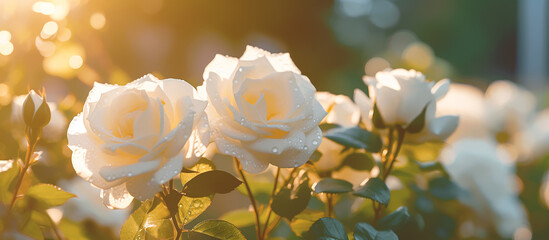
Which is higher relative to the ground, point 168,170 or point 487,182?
point 168,170

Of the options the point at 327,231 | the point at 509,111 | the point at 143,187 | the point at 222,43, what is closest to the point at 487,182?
the point at 509,111

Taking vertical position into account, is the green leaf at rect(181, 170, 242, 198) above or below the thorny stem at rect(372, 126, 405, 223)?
above

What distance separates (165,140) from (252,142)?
0.05 m

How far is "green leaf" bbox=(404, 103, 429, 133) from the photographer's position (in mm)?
334

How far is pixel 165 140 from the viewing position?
0.22m

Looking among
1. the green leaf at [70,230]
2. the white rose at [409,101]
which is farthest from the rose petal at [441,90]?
the green leaf at [70,230]

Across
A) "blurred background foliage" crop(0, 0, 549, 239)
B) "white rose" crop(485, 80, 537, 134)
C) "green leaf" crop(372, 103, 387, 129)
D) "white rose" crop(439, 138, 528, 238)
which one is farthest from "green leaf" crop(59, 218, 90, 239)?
"white rose" crop(485, 80, 537, 134)

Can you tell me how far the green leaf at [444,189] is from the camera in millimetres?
430

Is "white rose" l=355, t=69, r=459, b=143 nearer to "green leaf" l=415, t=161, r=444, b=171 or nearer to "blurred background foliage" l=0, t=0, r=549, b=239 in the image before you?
"green leaf" l=415, t=161, r=444, b=171

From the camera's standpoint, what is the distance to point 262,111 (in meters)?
0.26

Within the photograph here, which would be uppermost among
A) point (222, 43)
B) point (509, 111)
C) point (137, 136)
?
point (137, 136)

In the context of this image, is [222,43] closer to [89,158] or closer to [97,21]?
[97,21]

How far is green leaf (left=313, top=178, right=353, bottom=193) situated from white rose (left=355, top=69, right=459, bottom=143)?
67 mm

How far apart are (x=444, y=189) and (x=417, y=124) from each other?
0.13 metres
